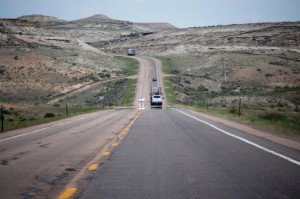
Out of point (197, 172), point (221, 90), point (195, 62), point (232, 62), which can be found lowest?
point (197, 172)

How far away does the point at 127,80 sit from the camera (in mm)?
82125

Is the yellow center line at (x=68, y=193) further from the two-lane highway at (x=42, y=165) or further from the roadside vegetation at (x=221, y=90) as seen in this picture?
the roadside vegetation at (x=221, y=90)

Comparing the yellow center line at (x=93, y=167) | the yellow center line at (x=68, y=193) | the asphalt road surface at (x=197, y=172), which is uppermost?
the yellow center line at (x=68, y=193)

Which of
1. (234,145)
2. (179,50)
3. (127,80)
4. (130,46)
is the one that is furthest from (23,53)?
(234,145)

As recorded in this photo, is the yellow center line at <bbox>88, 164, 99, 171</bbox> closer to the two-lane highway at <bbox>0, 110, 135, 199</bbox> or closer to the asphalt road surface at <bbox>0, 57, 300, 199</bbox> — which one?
the asphalt road surface at <bbox>0, 57, 300, 199</bbox>

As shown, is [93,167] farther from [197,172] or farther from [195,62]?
[195,62]

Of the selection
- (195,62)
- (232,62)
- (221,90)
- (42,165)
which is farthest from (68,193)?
(195,62)

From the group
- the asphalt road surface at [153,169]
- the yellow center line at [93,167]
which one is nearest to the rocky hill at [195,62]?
the asphalt road surface at [153,169]

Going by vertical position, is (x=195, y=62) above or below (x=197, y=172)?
above

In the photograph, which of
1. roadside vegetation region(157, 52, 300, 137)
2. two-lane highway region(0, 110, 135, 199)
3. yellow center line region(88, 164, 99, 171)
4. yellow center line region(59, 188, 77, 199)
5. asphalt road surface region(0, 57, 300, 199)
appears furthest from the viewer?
roadside vegetation region(157, 52, 300, 137)

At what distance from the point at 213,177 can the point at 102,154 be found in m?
3.92

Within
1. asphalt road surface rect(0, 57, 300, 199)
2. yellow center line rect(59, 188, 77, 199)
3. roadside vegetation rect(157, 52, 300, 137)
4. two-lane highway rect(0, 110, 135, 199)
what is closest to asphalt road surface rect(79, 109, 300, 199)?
asphalt road surface rect(0, 57, 300, 199)

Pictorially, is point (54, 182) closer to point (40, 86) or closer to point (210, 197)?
point (210, 197)

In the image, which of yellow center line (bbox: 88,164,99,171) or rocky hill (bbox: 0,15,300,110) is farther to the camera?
rocky hill (bbox: 0,15,300,110)
